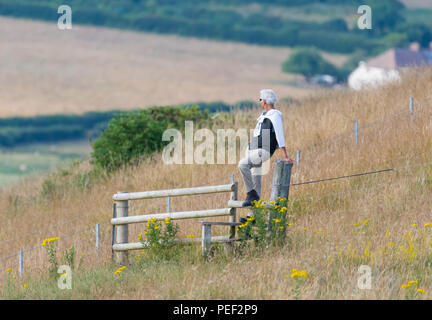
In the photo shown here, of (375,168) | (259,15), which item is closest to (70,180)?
(375,168)

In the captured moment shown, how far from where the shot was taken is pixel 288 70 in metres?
105

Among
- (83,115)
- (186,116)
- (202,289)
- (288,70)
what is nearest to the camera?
(202,289)

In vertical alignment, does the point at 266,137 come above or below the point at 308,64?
below

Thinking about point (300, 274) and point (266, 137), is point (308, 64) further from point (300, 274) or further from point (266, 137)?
point (300, 274)

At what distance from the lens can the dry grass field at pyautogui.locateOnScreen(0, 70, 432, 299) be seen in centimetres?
869

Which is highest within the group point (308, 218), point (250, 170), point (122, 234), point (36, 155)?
point (250, 170)

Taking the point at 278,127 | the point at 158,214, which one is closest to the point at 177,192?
the point at 158,214

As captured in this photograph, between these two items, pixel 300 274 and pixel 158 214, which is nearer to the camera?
pixel 300 274

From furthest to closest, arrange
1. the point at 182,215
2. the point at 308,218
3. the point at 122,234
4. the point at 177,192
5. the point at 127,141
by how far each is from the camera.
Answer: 1. the point at 127,141
2. the point at 308,218
3. the point at 122,234
4. the point at 177,192
5. the point at 182,215

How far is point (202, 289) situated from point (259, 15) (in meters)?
130

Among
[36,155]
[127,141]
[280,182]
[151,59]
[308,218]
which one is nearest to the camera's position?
[280,182]

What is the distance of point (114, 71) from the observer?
314 feet

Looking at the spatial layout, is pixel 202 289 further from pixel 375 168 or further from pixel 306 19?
pixel 306 19

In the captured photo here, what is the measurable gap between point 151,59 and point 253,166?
9151 cm
